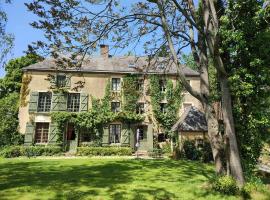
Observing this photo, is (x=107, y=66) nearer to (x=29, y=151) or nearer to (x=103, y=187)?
(x=29, y=151)

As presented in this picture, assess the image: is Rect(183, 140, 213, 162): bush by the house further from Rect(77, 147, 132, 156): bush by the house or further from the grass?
the grass

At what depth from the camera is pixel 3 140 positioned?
2164cm

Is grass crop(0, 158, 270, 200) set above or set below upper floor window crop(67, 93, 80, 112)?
below

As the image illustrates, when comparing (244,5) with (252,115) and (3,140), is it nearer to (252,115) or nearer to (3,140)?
(252,115)

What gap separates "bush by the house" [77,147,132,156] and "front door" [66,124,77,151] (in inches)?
59.1

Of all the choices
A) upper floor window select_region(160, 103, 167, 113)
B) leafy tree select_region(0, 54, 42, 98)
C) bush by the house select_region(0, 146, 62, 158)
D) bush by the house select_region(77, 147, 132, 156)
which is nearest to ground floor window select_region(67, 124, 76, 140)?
bush by the house select_region(0, 146, 62, 158)

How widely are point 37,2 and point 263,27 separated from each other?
24.8 ft

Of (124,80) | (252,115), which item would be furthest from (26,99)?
(252,115)

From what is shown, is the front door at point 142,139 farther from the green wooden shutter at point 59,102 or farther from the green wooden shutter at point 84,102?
the green wooden shutter at point 59,102

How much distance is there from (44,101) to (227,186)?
19.9 meters

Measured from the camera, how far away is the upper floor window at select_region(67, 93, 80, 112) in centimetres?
2375

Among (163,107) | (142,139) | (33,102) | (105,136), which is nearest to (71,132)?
(105,136)

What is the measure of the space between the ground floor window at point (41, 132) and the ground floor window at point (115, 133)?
19.8 feet

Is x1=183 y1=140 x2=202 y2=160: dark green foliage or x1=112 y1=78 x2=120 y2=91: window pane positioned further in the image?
Answer: x1=112 y1=78 x2=120 y2=91: window pane
